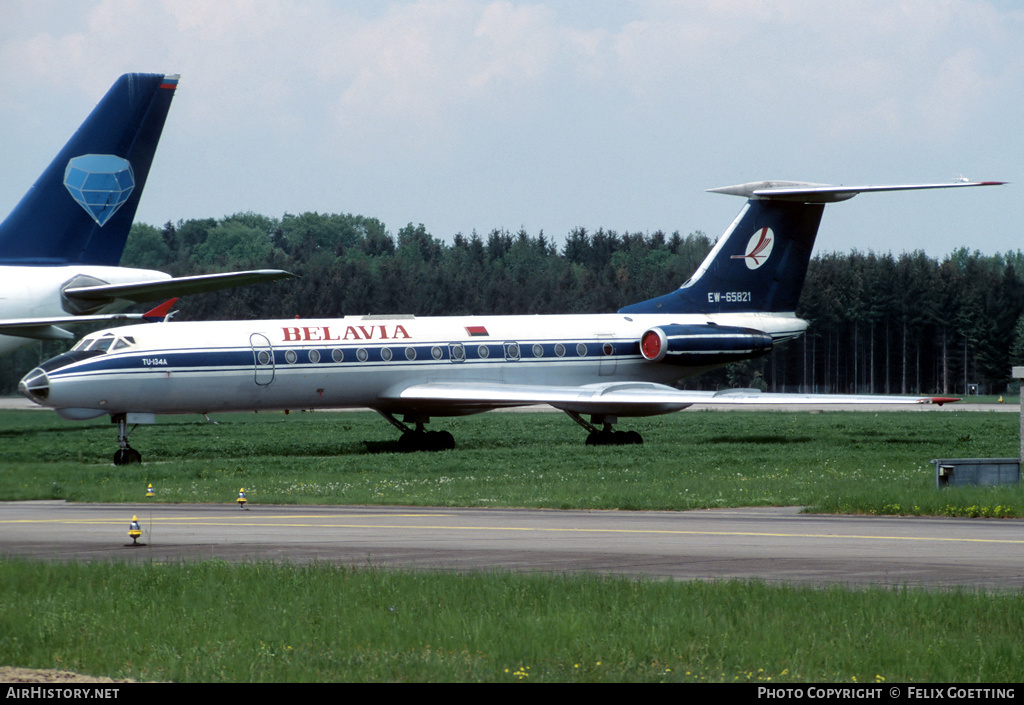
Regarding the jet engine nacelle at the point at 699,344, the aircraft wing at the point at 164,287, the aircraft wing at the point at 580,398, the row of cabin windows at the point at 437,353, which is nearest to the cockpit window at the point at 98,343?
the row of cabin windows at the point at 437,353

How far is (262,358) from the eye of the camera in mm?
38750

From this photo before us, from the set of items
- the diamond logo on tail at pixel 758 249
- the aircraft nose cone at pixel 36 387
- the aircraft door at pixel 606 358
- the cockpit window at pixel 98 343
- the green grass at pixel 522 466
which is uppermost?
the diamond logo on tail at pixel 758 249

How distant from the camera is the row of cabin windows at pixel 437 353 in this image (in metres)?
39.2

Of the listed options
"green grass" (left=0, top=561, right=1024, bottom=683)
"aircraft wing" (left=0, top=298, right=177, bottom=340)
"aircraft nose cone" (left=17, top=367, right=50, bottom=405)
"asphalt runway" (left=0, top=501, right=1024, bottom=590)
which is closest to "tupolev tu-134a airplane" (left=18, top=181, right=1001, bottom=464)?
"aircraft nose cone" (left=17, top=367, right=50, bottom=405)

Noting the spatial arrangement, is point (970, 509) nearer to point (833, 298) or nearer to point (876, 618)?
point (876, 618)

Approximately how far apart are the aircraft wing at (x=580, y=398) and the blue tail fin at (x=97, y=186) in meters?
11.0

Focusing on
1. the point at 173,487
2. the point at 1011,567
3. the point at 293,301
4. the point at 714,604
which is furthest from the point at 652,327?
the point at 293,301

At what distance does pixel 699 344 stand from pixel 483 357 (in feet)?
24.0

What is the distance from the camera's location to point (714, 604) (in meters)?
12.9

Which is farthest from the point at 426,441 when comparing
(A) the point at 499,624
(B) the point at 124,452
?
(A) the point at 499,624

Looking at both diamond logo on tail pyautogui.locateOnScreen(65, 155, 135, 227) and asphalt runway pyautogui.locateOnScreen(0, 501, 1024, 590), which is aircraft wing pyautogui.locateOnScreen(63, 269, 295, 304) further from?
asphalt runway pyautogui.locateOnScreen(0, 501, 1024, 590)

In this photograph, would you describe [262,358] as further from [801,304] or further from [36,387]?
[801,304]

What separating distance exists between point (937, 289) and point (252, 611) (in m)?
133

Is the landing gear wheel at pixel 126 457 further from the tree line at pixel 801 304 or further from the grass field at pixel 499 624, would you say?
the tree line at pixel 801 304
